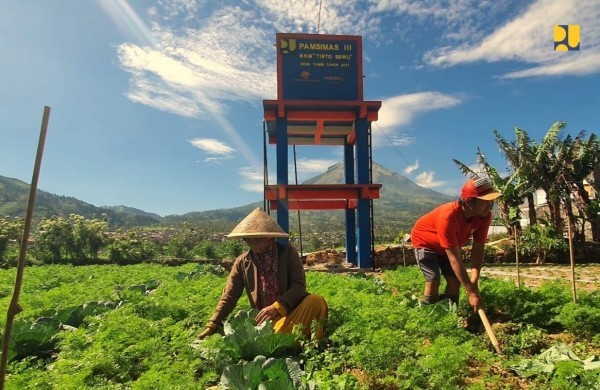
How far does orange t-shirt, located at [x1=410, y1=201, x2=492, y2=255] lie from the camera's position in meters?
4.22

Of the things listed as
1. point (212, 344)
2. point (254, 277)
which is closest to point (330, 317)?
point (254, 277)

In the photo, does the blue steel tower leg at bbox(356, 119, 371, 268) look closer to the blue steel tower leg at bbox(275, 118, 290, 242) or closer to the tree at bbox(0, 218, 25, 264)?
the blue steel tower leg at bbox(275, 118, 290, 242)

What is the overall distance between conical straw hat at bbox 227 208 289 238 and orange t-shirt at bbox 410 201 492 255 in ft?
5.34

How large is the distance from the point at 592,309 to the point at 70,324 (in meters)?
5.80

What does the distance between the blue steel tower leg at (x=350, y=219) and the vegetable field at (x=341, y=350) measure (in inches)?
429

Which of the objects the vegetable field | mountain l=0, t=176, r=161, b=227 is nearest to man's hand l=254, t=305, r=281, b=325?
the vegetable field

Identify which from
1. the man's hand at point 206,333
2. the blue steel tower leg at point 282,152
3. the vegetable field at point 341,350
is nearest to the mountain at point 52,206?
the blue steel tower leg at point 282,152

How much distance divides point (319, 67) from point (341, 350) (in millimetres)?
11657

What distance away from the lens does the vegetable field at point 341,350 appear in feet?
9.77

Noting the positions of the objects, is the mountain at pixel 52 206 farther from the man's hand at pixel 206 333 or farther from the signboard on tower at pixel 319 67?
the man's hand at pixel 206 333

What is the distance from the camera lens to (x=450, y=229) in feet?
13.9

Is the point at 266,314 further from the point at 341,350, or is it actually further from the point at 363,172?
the point at 363,172

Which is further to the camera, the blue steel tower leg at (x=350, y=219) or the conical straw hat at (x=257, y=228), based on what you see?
the blue steel tower leg at (x=350, y=219)

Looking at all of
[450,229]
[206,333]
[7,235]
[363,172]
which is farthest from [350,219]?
[7,235]
